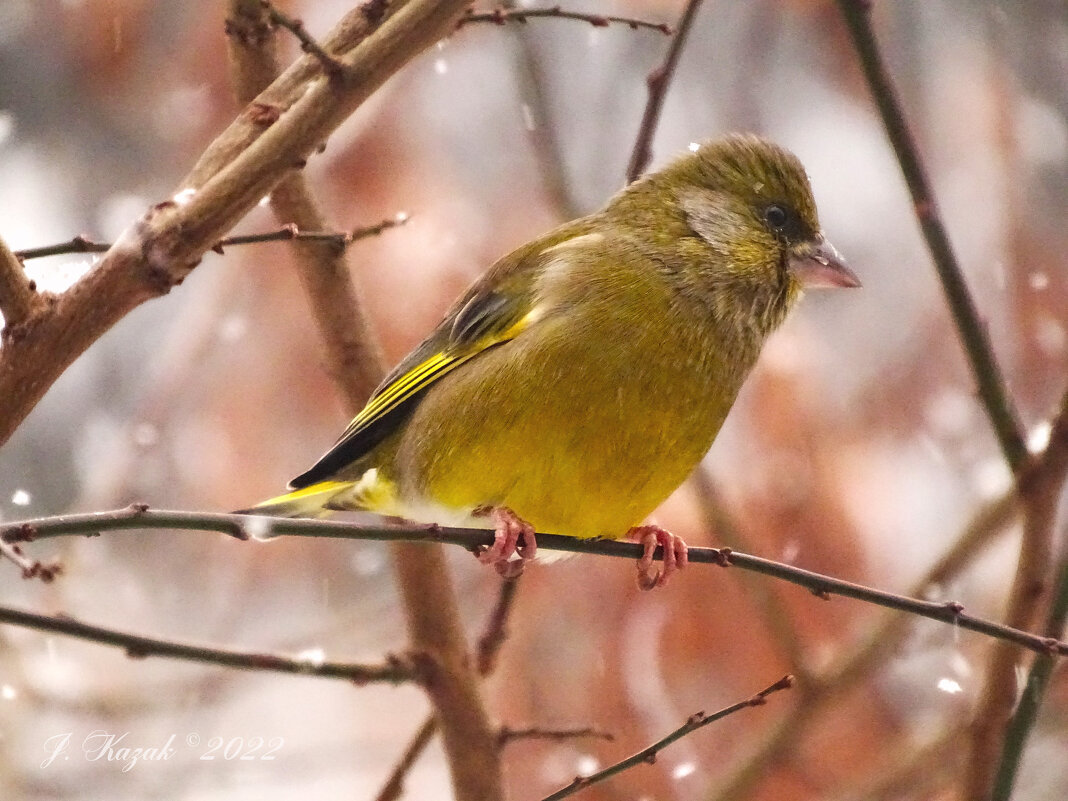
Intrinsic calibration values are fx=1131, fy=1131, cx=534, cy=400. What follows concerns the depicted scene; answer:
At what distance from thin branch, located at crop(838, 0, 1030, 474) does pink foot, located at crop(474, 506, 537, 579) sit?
2.05 feet

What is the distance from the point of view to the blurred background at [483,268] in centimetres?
230

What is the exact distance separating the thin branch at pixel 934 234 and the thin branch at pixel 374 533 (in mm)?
428

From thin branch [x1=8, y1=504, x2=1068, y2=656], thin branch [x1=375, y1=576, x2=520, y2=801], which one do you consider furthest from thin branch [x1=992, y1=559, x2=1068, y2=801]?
thin branch [x1=375, y1=576, x2=520, y2=801]

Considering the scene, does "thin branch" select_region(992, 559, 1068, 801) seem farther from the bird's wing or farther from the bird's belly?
the bird's wing

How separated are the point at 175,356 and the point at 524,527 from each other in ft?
4.73

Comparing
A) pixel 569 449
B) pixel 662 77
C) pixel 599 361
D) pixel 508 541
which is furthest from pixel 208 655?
pixel 662 77

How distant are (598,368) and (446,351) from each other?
292 millimetres

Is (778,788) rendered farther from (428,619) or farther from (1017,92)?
(1017,92)

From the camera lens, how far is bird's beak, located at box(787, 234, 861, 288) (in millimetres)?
1694

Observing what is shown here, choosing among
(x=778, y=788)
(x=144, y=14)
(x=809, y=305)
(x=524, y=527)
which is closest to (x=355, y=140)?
(x=144, y=14)

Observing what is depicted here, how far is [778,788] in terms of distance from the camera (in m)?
2.35

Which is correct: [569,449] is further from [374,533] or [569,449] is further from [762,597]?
[762,597]

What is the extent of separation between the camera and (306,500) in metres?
1.77

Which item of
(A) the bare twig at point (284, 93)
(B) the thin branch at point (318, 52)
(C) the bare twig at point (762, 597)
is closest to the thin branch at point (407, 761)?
(C) the bare twig at point (762, 597)
